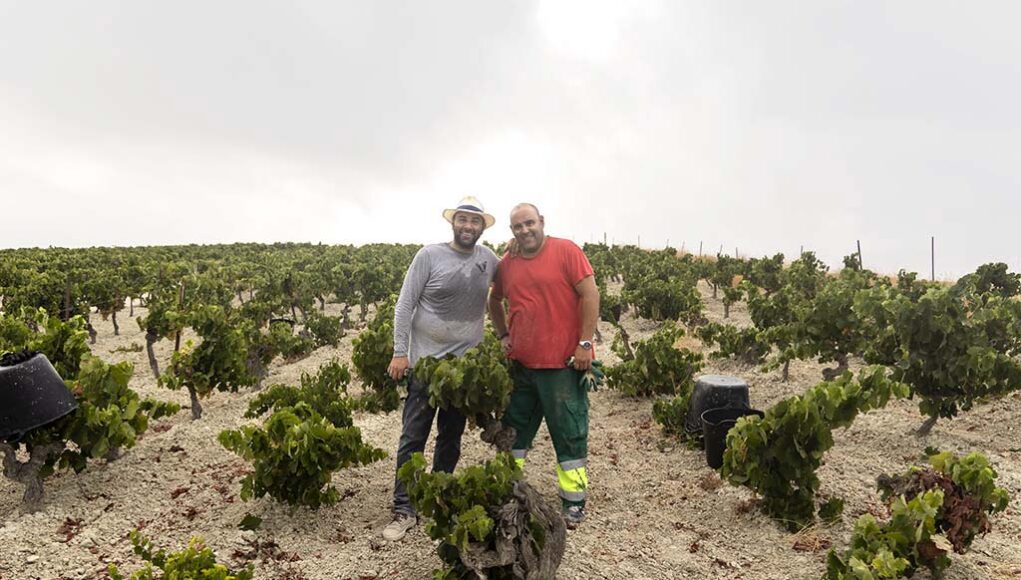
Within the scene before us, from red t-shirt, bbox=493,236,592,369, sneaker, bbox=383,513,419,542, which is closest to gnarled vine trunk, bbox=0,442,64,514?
sneaker, bbox=383,513,419,542

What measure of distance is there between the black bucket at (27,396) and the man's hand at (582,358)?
4.19 meters

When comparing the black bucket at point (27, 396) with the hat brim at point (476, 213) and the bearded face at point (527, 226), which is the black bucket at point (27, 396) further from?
the bearded face at point (527, 226)

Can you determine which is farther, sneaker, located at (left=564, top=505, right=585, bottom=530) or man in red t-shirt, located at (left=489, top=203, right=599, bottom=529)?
sneaker, located at (left=564, top=505, right=585, bottom=530)

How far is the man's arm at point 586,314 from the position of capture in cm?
481

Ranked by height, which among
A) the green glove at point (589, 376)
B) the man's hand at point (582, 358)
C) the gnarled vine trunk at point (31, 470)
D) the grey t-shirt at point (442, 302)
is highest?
the grey t-shirt at point (442, 302)

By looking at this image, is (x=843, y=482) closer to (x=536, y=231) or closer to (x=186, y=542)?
(x=536, y=231)

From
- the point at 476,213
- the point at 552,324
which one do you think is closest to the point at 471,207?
the point at 476,213

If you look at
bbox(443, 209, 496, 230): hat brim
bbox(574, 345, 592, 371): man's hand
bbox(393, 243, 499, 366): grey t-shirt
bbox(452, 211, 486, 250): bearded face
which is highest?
bbox(443, 209, 496, 230): hat brim

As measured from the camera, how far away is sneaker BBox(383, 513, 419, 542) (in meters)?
4.86

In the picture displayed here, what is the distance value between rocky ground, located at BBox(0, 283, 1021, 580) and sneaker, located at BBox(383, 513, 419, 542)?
0.09 m

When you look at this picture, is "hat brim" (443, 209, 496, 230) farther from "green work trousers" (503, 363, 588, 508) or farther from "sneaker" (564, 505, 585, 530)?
"sneaker" (564, 505, 585, 530)

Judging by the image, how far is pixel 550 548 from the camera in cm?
401

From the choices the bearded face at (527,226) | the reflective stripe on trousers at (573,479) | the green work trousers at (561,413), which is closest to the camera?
the bearded face at (527,226)

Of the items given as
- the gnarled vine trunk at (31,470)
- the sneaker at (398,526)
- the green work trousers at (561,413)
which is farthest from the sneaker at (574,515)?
the gnarled vine trunk at (31,470)
